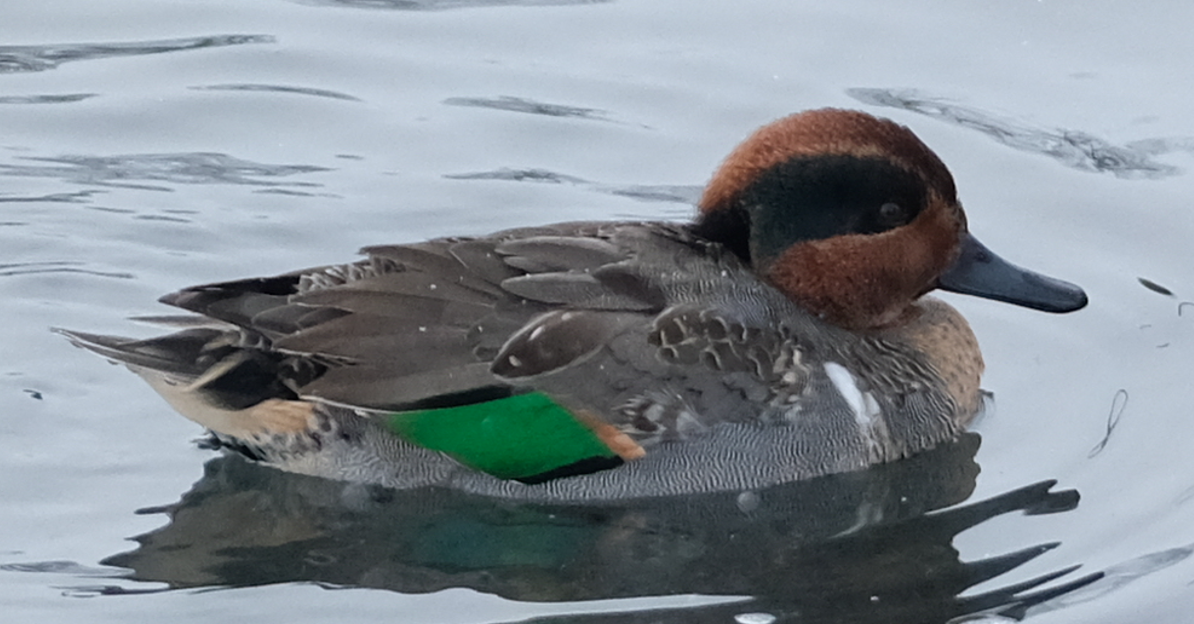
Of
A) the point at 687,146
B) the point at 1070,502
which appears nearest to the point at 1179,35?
the point at 687,146

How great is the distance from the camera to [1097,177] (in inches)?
371

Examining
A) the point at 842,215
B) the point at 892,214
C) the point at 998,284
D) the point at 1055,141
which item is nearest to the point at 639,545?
the point at 842,215

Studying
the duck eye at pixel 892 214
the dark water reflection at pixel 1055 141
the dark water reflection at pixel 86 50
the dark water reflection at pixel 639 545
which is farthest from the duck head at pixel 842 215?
the dark water reflection at pixel 86 50

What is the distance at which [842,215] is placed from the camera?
720 cm

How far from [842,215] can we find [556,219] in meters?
2.10

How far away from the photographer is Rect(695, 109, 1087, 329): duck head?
7.11 meters

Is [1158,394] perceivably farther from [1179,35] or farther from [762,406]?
[1179,35]

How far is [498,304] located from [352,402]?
0.60m

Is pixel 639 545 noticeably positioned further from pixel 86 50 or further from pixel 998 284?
pixel 86 50

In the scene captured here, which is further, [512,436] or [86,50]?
[86,50]

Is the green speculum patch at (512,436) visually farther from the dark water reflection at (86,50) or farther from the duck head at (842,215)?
the dark water reflection at (86,50)

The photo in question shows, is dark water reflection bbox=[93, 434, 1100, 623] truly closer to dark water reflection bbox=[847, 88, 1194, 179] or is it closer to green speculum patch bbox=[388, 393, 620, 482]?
green speculum patch bbox=[388, 393, 620, 482]

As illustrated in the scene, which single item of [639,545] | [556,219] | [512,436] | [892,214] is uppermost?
[892,214]

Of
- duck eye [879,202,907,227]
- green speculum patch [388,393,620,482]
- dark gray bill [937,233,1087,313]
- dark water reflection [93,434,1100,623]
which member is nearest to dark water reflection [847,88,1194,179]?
dark gray bill [937,233,1087,313]
